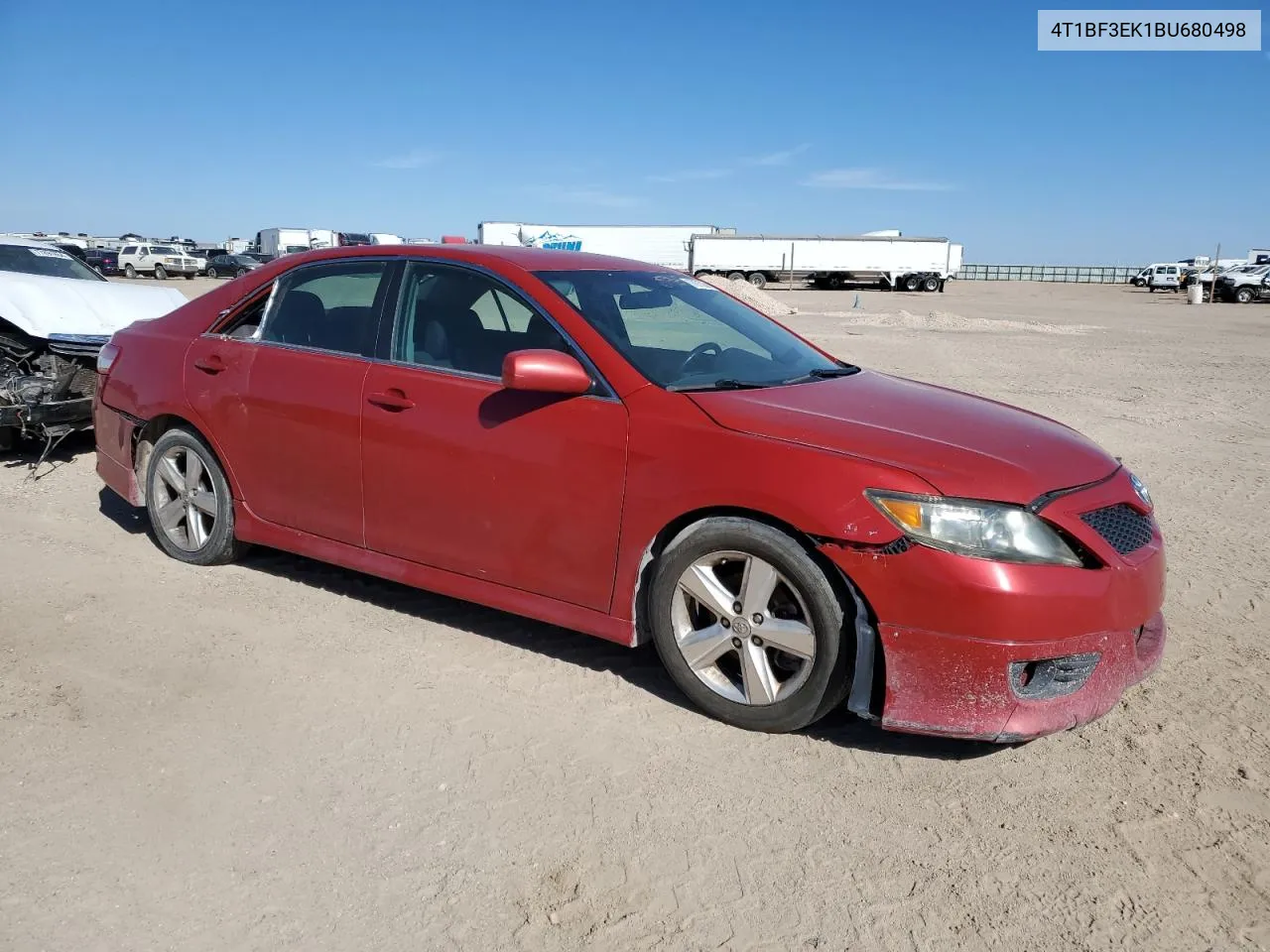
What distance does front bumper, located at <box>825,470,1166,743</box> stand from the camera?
3.10m

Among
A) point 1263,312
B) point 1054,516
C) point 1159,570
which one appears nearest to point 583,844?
point 1054,516

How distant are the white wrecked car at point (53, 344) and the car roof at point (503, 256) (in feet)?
11.2

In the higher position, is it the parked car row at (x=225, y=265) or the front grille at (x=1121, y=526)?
the parked car row at (x=225, y=265)

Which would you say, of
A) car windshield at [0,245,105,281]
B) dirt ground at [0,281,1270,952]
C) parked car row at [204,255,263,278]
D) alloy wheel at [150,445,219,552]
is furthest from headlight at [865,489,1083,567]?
parked car row at [204,255,263,278]

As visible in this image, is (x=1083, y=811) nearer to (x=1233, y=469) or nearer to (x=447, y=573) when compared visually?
(x=447, y=573)

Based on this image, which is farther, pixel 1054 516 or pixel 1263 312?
pixel 1263 312

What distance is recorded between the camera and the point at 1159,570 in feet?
11.6

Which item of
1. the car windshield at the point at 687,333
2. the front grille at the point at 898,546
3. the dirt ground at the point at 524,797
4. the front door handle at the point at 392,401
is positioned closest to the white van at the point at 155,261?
the dirt ground at the point at 524,797

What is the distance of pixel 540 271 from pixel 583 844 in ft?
7.79

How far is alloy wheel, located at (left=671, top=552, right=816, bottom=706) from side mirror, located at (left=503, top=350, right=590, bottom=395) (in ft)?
2.72

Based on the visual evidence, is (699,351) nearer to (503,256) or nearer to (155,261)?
(503,256)

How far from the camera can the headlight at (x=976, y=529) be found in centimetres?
315

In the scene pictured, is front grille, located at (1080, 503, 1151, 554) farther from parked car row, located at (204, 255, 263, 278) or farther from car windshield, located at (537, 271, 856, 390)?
parked car row, located at (204, 255, 263, 278)

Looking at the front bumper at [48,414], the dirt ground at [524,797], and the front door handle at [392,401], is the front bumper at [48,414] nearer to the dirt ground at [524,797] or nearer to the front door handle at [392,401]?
the dirt ground at [524,797]
